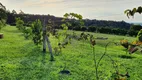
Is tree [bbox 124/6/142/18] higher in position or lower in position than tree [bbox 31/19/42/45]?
higher

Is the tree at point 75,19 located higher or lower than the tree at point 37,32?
higher

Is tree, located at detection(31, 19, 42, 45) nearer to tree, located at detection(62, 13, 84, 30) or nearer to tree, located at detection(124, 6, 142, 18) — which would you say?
tree, located at detection(62, 13, 84, 30)

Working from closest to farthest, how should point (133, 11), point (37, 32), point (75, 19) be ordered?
point (133, 11)
point (75, 19)
point (37, 32)

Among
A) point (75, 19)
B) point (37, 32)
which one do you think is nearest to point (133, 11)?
point (75, 19)

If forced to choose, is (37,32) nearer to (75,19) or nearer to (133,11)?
(75,19)

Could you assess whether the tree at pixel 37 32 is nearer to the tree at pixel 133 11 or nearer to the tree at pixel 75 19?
the tree at pixel 75 19

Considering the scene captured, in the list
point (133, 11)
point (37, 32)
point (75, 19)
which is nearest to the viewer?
point (133, 11)

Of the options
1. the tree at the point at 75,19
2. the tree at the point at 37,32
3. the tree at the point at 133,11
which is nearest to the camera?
the tree at the point at 133,11

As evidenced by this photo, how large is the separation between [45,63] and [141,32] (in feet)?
40.8

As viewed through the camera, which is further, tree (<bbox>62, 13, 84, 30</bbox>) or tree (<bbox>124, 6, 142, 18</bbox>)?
tree (<bbox>62, 13, 84, 30</bbox>)

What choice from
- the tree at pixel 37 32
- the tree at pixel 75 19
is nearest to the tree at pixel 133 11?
the tree at pixel 75 19

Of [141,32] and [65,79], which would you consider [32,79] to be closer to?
[65,79]

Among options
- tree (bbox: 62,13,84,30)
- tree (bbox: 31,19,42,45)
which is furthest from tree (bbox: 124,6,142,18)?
tree (bbox: 31,19,42,45)

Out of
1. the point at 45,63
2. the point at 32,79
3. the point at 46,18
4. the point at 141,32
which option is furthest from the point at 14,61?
the point at 141,32
